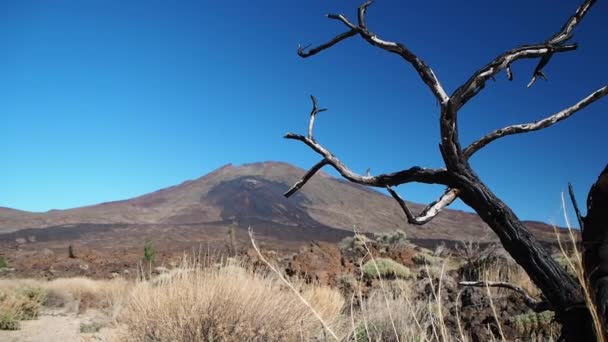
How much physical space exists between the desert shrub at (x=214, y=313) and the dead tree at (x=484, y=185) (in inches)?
121

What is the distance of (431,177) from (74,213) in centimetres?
10477

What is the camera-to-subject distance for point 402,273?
13.8 meters

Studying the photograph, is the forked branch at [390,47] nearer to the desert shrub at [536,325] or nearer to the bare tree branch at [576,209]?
the bare tree branch at [576,209]

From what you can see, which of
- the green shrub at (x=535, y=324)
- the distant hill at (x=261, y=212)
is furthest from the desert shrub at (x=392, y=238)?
the distant hill at (x=261, y=212)

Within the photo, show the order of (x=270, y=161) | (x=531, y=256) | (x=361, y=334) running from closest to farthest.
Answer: (x=531, y=256) < (x=361, y=334) < (x=270, y=161)

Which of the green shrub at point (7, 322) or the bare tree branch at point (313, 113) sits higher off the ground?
the bare tree branch at point (313, 113)

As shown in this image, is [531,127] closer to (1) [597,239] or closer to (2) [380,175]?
(1) [597,239]

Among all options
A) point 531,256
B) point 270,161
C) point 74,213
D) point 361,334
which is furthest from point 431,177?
point 270,161

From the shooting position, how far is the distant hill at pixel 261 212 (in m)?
85.7

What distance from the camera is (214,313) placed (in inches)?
231

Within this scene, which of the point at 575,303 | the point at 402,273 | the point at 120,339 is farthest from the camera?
the point at 402,273

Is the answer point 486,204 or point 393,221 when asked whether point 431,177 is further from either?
point 393,221

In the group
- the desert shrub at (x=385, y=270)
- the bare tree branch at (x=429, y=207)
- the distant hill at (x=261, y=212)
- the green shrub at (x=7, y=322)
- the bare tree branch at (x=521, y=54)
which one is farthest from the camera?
the distant hill at (x=261, y=212)

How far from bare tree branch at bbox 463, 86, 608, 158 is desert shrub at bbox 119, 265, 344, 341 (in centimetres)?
327
